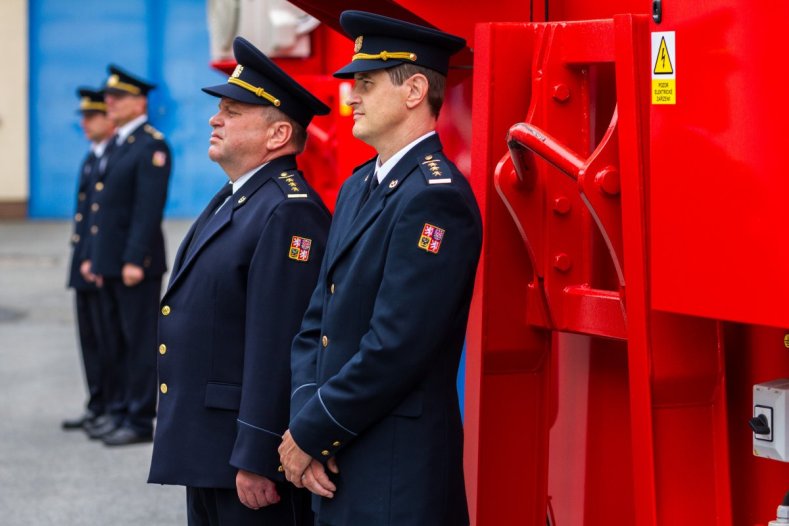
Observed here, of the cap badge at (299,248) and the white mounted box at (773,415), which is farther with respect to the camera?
the cap badge at (299,248)

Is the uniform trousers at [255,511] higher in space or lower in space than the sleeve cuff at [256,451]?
lower

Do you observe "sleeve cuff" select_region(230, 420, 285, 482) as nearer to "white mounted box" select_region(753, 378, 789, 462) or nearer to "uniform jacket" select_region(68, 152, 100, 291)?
"white mounted box" select_region(753, 378, 789, 462)

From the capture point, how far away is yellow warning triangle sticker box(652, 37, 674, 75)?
205cm

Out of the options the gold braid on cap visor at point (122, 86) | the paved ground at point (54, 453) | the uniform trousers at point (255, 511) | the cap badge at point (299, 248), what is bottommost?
the paved ground at point (54, 453)

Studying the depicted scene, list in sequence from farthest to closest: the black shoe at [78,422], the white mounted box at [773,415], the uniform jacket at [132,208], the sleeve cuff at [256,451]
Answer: the black shoe at [78,422]
the uniform jacket at [132,208]
the sleeve cuff at [256,451]
the white mounted box at [773,415]

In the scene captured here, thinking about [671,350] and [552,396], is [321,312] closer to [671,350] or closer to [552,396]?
[552,396]

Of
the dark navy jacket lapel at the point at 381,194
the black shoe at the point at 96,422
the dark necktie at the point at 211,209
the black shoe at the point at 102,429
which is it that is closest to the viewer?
the dark navy jacket lapel at the point at 381,194

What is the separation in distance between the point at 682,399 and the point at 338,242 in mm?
831

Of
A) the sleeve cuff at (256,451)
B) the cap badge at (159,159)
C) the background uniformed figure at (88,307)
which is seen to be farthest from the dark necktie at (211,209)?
the background uniformed figure at (88,307)

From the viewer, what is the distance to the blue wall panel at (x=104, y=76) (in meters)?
18.2

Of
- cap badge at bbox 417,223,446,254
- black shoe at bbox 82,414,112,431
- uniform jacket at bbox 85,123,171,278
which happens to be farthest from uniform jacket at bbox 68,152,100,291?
cap badge at bbox 417,223,446,254

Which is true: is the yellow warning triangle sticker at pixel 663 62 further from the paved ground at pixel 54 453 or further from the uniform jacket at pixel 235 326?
the paved ground at pixel 54 453

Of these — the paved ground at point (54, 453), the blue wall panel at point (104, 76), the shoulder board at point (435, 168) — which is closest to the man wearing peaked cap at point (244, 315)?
the shoulder board at point (435, 168)

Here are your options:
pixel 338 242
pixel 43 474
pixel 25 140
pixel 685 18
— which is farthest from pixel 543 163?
pixel 25 140
